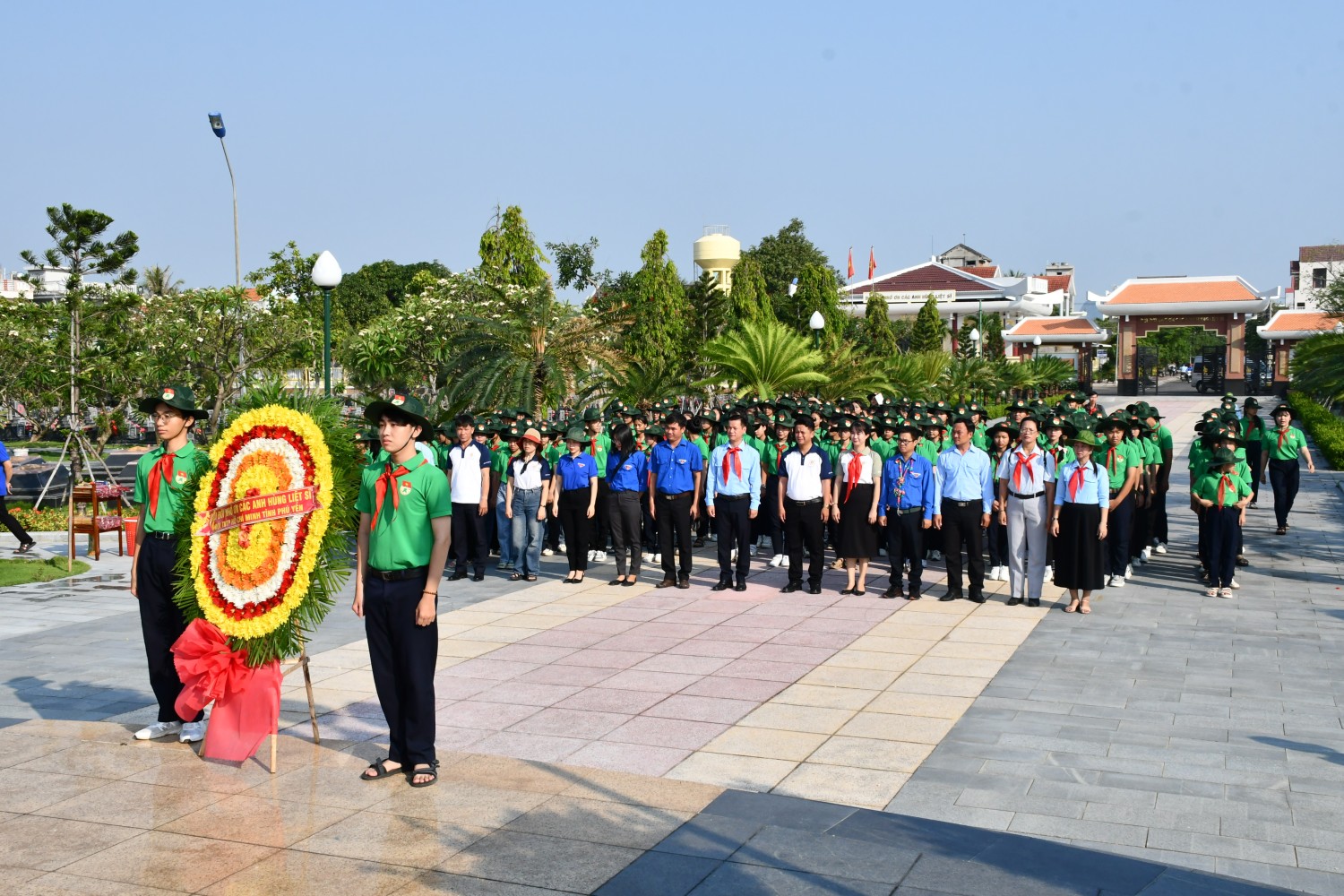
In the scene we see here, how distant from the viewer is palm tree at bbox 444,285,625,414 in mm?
20031

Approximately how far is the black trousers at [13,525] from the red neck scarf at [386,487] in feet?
31.3

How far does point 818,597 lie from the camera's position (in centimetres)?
1211

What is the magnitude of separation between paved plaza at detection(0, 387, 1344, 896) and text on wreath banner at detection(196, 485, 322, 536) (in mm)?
1273

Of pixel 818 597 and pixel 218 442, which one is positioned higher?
pixel 218 442

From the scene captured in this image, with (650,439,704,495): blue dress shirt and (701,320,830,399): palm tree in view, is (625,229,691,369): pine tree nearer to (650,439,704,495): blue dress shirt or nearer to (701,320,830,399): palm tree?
(701,320,830,399): palm tree

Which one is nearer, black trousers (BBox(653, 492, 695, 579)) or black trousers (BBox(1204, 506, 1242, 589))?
black trousers (BBox(1204, 506, 1242, 589))

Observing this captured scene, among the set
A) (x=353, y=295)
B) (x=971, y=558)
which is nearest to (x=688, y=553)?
(x=971, y=558)

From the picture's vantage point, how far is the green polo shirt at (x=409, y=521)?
629 centimetres

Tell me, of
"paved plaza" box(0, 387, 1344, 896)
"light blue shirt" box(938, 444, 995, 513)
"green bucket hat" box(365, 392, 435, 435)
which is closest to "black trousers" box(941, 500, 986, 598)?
"light blue shirt" box(938, 444, 995, 513)

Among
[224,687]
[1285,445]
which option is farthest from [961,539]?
[224,687]

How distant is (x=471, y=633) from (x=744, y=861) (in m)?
5.55

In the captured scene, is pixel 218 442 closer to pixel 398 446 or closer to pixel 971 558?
pixel 398 446

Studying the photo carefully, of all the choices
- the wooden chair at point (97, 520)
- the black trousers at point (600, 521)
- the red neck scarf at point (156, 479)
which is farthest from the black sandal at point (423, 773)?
the wooden chair at point (97, 520)

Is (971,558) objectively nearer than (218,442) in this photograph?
No
